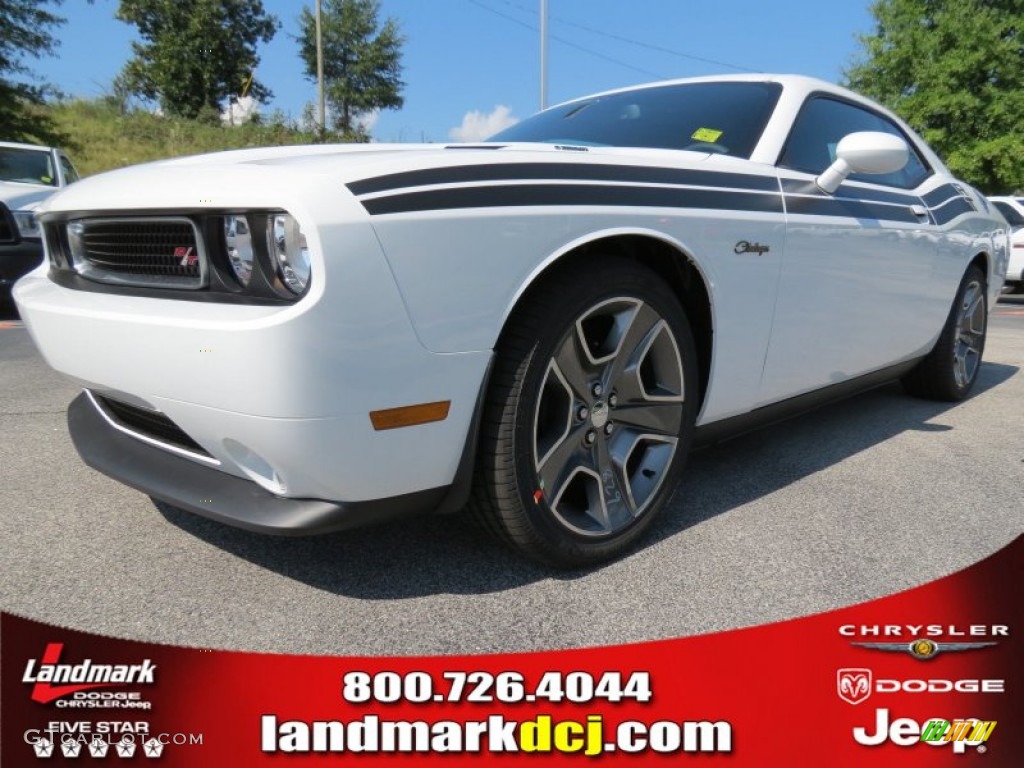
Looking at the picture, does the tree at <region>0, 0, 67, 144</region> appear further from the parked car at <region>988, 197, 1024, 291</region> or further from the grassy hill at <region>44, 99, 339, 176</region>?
the parked car at <region>988, 197, 1024, 291</region>

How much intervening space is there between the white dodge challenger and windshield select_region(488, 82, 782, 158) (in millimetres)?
16

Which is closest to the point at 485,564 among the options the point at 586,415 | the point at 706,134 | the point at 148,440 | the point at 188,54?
the point at 586,415

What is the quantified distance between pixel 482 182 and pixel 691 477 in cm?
148

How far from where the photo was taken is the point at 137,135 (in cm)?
2403

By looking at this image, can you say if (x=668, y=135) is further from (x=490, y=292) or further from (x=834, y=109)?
(x=490, y=292)

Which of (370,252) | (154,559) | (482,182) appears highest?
(482,182)

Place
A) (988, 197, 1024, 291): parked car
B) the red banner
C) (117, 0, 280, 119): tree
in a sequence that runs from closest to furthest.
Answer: the red banner, (988, 197, 1024, 291): parked car, (117, 0, 280, 119): tree

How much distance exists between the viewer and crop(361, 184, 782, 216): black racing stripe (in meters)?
1.54

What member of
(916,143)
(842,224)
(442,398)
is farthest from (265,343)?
(916,143)

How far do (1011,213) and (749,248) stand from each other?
474 inches

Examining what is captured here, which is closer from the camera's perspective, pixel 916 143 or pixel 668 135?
pixel 668 135

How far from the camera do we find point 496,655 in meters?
1.54

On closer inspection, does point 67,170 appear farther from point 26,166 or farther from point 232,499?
point 232,499

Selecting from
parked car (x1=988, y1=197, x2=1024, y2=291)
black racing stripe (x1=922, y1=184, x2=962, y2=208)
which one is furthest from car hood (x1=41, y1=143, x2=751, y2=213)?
parked car (x1=988, y1=197, x2=1024, y2=291)
